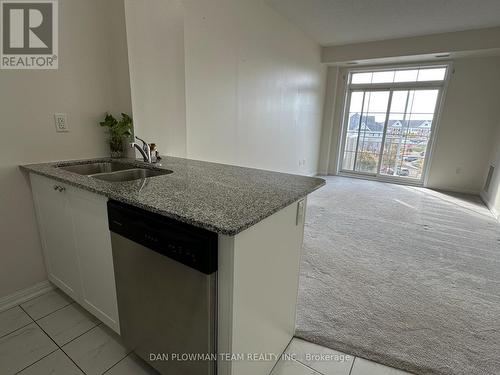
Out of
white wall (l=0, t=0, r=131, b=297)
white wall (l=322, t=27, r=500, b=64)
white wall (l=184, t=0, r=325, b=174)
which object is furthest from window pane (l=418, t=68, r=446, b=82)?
white wall (l=0, t=0, r=131, b=297)

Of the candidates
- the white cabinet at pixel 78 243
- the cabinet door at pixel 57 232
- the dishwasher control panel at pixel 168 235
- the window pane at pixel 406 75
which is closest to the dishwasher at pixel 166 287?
the dishwasher control panel at pixel 168 235

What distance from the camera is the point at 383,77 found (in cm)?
555

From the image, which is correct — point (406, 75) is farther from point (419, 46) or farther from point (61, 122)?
point (61, 122)

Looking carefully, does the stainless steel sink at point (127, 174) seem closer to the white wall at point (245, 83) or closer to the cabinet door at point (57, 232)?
the cabinet door at point (57, 232)

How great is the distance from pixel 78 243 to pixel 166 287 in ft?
2.61

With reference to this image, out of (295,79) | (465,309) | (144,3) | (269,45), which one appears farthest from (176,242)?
(295,79)

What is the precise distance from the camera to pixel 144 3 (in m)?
1.87

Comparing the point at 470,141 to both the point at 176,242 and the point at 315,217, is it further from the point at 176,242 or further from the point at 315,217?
the point at 176,242

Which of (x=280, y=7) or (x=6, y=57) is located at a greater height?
(x=280, y=7)

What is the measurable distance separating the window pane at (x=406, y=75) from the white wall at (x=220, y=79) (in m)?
1.99

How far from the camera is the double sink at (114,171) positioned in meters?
1.78

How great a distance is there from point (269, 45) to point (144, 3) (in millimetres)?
2097

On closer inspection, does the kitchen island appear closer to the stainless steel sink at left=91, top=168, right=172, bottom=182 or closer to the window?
the stainless steel sink at left=91, top=168, right=172, bottom=182

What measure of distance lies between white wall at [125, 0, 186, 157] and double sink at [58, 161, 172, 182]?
0.30 metres
